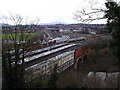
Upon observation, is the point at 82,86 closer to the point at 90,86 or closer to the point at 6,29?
the point at 90,86

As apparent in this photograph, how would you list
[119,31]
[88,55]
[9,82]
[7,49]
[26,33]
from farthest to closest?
[88,55], [26,33], [7,49], [9,82], [119,31]

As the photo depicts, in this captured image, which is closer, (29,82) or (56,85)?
(56,85)

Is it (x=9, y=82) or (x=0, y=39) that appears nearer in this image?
(x=9, y=82)

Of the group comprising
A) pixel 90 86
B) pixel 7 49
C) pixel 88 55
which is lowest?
pixel 88 55

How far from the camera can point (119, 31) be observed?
288 inches

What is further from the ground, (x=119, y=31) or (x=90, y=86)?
(x=119, y=31)

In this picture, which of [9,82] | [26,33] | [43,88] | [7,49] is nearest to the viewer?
[43,88]

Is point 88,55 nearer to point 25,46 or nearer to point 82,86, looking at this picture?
point 25,46

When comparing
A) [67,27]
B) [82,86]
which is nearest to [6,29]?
[82,86]

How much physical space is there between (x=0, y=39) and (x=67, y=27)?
242 feet

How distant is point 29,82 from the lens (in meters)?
9.23

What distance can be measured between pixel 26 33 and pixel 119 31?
781 centimetres

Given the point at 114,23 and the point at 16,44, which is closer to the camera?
the point at 114,23

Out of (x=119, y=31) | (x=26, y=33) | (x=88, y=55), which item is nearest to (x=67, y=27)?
(x=88, y=55)
